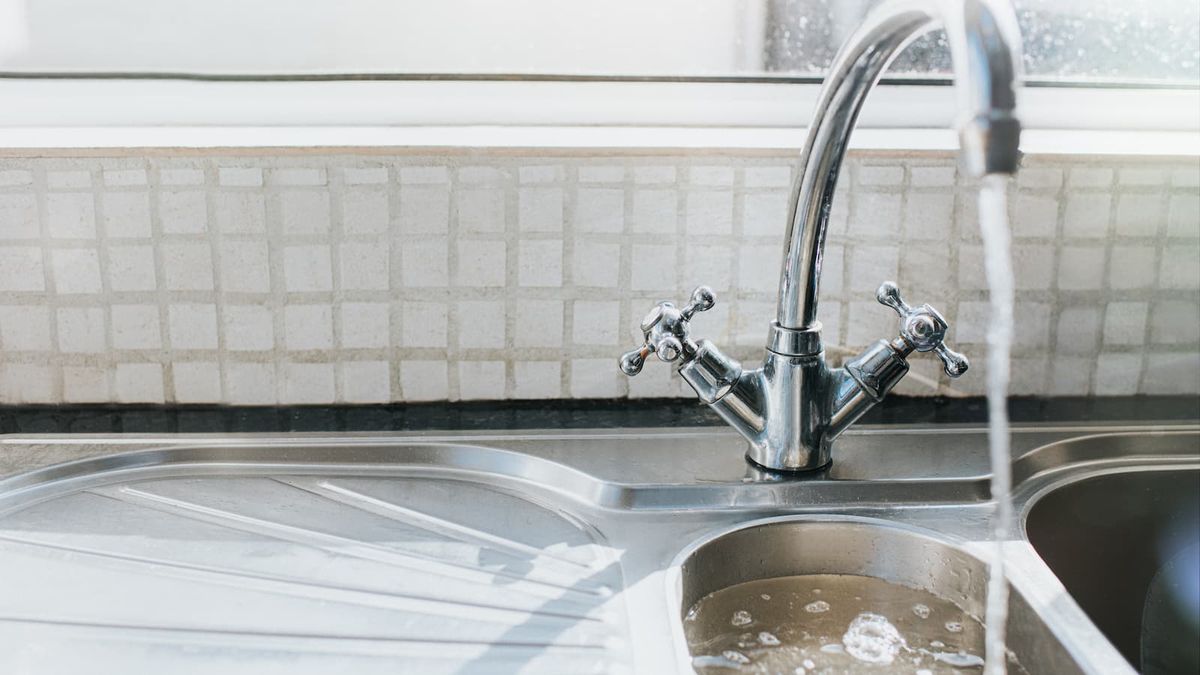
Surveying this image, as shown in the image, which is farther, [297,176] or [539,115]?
[539,115]

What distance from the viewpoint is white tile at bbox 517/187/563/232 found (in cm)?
115

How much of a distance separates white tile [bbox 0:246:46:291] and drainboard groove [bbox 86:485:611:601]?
25cm

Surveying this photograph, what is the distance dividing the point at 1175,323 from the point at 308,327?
975mm

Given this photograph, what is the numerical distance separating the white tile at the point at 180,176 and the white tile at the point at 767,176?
22.5 inches

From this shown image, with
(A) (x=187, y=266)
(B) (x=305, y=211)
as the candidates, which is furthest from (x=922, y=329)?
(A) (x=187, y=266)

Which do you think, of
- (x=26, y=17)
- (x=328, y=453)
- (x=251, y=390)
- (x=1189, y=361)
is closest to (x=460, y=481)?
(x=328, y=453)

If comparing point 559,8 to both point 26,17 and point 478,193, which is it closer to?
point 478,193

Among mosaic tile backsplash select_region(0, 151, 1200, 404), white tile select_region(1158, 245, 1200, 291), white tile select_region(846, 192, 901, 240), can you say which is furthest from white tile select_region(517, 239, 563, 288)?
white tile select_region(1158, 245, 1200, 291)

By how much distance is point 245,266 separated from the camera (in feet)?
3.77

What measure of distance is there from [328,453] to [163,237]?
288 millimetres

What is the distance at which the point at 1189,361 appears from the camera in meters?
1.26

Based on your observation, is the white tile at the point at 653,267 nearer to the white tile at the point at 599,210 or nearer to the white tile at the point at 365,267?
the white tile at the point at 599,210

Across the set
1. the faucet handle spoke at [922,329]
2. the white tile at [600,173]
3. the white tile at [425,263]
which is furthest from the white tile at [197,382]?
the faucet handle spoke at [922,329]

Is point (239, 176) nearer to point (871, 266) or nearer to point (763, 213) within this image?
point (763, 213)
